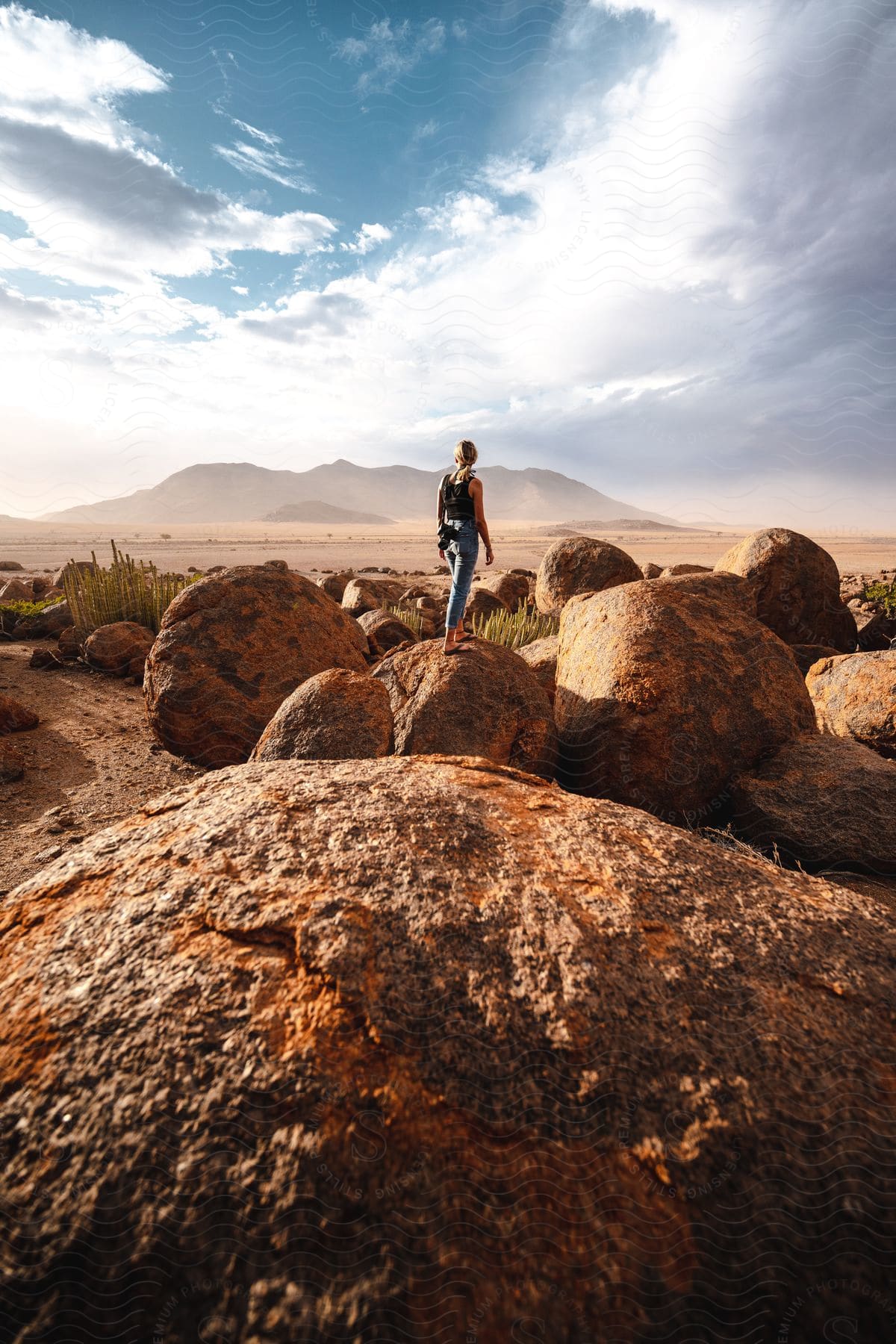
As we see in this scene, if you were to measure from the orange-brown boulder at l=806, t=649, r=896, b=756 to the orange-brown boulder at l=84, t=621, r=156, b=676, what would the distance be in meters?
6.83

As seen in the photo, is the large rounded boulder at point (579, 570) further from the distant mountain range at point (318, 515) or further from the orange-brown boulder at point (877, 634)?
the distant mountain range at point (318, 515)

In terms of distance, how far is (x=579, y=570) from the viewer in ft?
30.1

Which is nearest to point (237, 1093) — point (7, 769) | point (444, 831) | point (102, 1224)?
point (102, 1224)

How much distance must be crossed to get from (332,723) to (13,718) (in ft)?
11.5

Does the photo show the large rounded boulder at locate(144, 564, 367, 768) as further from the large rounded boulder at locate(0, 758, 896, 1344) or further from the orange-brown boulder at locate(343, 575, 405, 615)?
the orange-brown boulder at locate(343, 575, 405, 615)

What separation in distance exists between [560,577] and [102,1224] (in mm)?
8906

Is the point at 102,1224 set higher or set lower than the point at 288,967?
lower

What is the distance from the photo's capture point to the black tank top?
497 centimetres

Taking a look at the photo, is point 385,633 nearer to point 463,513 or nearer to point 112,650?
point 463,513

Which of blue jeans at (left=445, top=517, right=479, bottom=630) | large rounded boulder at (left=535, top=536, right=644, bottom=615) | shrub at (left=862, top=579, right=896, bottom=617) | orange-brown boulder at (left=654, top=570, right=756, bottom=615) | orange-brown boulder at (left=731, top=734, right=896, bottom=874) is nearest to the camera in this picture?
orange-brown boulder at (left=731, top=734, right=896, bottom=874)

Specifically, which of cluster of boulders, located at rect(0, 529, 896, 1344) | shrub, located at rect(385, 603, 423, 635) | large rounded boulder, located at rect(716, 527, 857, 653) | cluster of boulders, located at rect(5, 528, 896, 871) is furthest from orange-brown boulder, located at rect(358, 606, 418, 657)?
cluster of boulders, located at rect(0, 529, 896, 1344)

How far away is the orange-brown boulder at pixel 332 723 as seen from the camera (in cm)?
343

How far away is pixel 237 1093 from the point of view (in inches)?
44.9

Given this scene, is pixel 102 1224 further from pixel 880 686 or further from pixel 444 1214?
pixel 880 686
